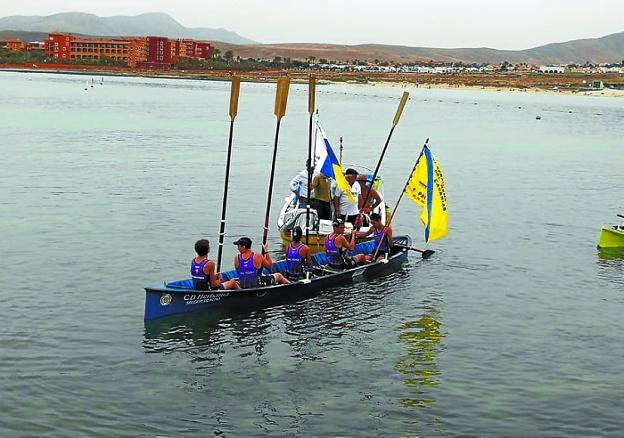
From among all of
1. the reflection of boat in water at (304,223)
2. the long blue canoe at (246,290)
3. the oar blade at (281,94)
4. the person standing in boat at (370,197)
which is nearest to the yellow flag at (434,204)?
the long blue canoe at (246,290)

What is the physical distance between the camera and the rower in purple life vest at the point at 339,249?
25500 mm

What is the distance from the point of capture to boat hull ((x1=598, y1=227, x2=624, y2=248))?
31.3 m

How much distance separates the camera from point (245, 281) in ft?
71.8

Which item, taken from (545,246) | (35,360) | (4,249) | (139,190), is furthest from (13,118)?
(35,360)

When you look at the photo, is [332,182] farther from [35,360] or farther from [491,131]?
[491,131]

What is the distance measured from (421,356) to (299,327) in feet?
10.9

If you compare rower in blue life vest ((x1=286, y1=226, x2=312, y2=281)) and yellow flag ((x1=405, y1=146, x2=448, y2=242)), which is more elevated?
yellow flag ((x1=405, y1=146, x2=448, y2=242))

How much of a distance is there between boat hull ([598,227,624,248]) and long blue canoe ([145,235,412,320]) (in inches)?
349

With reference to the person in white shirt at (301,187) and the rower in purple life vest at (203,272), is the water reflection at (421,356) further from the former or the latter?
the person in white shirt at (301,187)

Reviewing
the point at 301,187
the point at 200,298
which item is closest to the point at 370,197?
the point at 301,187

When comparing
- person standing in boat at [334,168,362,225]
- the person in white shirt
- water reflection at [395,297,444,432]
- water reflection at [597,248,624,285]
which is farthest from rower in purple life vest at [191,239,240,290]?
water reflection at [597,248,624,285]

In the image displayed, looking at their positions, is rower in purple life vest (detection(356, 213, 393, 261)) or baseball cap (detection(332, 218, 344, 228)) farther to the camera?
rower in purple life vest (detection(356, 213, 393, 261))

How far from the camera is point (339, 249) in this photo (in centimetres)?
2561

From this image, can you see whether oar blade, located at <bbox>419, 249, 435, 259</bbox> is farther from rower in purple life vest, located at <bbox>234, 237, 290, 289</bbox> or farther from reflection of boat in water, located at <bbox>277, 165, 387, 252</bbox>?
rower in purple life vest, located at <bbox>234, 237, 290, 289</bbox>
